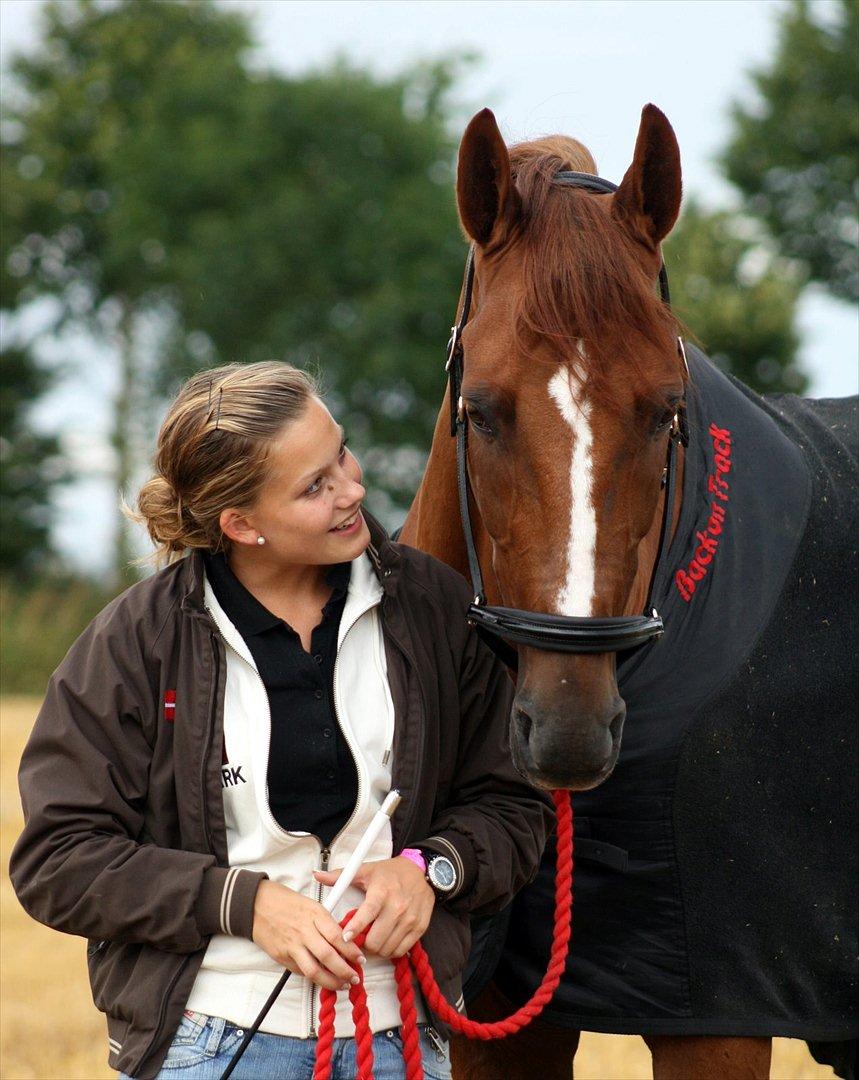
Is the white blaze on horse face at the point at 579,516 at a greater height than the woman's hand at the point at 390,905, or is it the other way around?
the white blaze on horse face at the point at 579,516

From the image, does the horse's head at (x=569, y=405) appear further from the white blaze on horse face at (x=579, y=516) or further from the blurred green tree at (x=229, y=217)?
the blurred green tree at (x=229, y=217)

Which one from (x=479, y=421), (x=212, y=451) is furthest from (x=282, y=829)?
(x=479, y=421)

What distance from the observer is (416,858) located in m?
2.28

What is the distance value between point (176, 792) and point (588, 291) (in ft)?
3.59

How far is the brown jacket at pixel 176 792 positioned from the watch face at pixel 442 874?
41 millimetres

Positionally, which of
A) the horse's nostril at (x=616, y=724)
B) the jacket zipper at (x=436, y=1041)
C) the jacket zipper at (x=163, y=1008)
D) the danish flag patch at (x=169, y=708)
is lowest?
the jacket zipper at (x=436, y=1041)

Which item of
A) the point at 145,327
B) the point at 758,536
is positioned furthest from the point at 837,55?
the point at 758,536

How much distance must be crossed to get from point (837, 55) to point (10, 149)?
761 inches

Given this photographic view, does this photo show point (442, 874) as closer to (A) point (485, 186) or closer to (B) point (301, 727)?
(B) point (301, 727)

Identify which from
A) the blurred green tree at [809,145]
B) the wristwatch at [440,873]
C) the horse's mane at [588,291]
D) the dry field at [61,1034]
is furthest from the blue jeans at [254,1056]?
the blurred green tree at [809,145]

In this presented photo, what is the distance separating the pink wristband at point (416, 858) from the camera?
2273mm

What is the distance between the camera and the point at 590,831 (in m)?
2.81

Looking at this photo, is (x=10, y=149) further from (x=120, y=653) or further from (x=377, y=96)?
(x=120, y=653)

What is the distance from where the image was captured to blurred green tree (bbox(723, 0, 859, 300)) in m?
27.7
